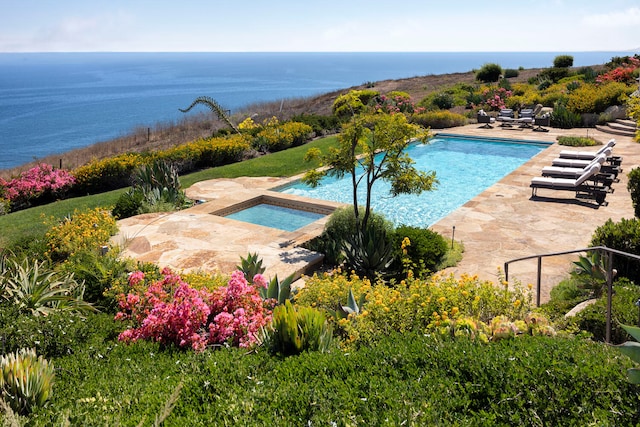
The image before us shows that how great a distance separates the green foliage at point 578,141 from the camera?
1864 cm

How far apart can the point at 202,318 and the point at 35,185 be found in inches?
503

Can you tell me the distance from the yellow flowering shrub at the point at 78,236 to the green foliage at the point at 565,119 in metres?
21.3

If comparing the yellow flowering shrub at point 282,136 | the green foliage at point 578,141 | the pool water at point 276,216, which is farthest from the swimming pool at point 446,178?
the yellow flowering shrub at point 282,136

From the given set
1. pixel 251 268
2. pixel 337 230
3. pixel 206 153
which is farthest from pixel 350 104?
pixel 206 153

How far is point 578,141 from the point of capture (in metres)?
18.9

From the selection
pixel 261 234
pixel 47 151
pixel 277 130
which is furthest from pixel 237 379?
pixel 47 151

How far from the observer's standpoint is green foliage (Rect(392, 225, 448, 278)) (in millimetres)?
8227

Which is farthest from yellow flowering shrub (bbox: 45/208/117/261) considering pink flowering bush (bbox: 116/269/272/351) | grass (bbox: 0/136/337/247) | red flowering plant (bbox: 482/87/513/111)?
red flowering plant (bbox: 482/87/513/111)

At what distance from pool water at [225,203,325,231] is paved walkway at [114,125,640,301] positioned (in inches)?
11.9

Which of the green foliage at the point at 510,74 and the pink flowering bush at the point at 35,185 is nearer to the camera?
the pink flowering bush at the point at 35,185

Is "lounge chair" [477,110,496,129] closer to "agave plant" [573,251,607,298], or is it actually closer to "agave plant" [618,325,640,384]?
"agave plant" [573,251,607,298]

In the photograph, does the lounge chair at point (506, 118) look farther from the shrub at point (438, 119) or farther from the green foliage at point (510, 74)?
the green foliage at point (510, 74)

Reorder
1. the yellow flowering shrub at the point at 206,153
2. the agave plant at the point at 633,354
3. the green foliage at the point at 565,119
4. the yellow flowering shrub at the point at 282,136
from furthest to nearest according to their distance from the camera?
the green foliage at the point at 565,119
the yellow flowering shrub at the point at 282,136
the yellow flowering shrub at the point at 206,153
the agave plant at the point at 633,354

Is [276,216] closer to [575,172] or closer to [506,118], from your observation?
[575,172]
